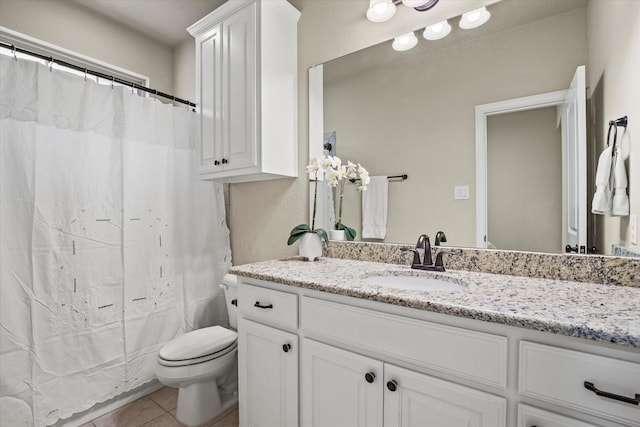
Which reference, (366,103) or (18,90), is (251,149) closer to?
(366,103)

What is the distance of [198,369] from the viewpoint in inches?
62.9

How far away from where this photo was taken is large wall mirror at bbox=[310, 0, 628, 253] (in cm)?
120

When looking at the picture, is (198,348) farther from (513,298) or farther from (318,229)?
(513,298)

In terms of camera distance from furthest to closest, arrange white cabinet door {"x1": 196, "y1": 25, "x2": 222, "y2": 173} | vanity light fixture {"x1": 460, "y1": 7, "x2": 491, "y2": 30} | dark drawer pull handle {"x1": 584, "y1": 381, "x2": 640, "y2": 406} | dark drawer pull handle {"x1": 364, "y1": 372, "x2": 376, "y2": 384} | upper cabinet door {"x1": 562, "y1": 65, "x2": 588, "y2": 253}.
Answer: white cabinet door {"x1": 196, "y1": 25, "x2": 222, "y2": 173}
vanity light fixture {"x1": 460, "y1": 7, "x2": 491, "y2": 30}
upper cabinet door {"x1": 562, "y1": 65, "x2": 588, "y2": 253}
dark drawer pull handle {"x1": 364, "y1": 372, "x2": 376, "y2": 384}
dark drawer pull handle {"x1": 584, "y1": 381, "x2": 640, "y2": 406}

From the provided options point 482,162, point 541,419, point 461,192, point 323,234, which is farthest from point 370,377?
point 482,162

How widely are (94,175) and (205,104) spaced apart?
0.75m

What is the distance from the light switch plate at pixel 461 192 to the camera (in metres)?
1.38

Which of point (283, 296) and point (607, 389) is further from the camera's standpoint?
point (283, 296)

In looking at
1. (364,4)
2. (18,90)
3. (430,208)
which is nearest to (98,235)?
(18,90)

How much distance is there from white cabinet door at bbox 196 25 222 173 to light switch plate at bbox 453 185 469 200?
132 cm

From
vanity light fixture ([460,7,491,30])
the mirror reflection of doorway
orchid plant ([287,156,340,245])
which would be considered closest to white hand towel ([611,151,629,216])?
the mirror reflection of doorway

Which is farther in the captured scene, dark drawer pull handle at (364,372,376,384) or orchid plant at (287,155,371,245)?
orchid plant at (287,155,371,245)

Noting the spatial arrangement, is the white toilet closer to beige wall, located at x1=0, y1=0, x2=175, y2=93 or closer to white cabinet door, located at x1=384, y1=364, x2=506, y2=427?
white cabinet door, located at x1=384, y1=364, x2=506, y2=427

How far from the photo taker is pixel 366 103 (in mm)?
1667
